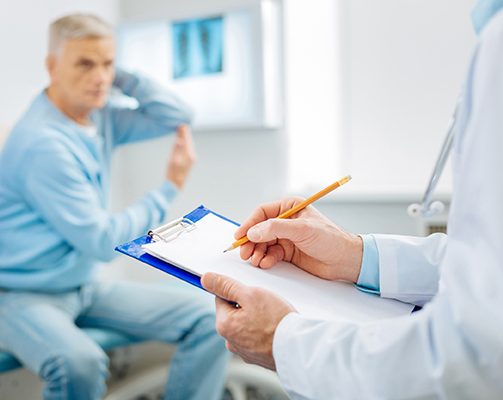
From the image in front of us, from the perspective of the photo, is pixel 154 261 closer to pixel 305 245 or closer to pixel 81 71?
pixel 305 245

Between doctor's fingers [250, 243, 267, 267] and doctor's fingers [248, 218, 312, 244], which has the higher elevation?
doctor's fingers [248, 218, 312, 244]

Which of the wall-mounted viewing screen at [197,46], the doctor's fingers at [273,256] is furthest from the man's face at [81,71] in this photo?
the doctor's fingers at [273,256]

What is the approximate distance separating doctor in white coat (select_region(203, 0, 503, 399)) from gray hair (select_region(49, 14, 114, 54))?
0.98 m

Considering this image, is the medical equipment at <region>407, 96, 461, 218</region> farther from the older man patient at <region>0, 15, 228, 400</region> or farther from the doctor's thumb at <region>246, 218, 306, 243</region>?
the older man patient at <region>0, 15, 228, 400</region>

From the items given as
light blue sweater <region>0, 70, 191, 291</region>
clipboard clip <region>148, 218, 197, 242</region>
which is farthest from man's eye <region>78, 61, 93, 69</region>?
clipboard clip <region>148, 218, 197, 242</region>

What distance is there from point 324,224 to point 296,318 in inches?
8.1

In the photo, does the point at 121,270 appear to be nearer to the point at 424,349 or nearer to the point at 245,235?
the point at 245,235

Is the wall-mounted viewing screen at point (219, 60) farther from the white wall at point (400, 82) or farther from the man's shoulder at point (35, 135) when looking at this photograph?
the man's shoulder at point (35, 135)

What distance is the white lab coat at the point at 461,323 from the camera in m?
0.48

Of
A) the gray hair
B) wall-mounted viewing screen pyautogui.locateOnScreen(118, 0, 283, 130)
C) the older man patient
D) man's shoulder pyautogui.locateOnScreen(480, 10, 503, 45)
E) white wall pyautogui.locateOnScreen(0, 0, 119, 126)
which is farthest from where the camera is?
wall-mounted viewing screen pyautogui.locateOnScreen(118, 0, 283, 130)

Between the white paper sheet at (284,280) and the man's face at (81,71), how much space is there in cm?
80

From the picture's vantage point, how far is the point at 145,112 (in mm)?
1703

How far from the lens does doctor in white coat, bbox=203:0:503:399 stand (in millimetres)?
477

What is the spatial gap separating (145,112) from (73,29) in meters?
0.35
